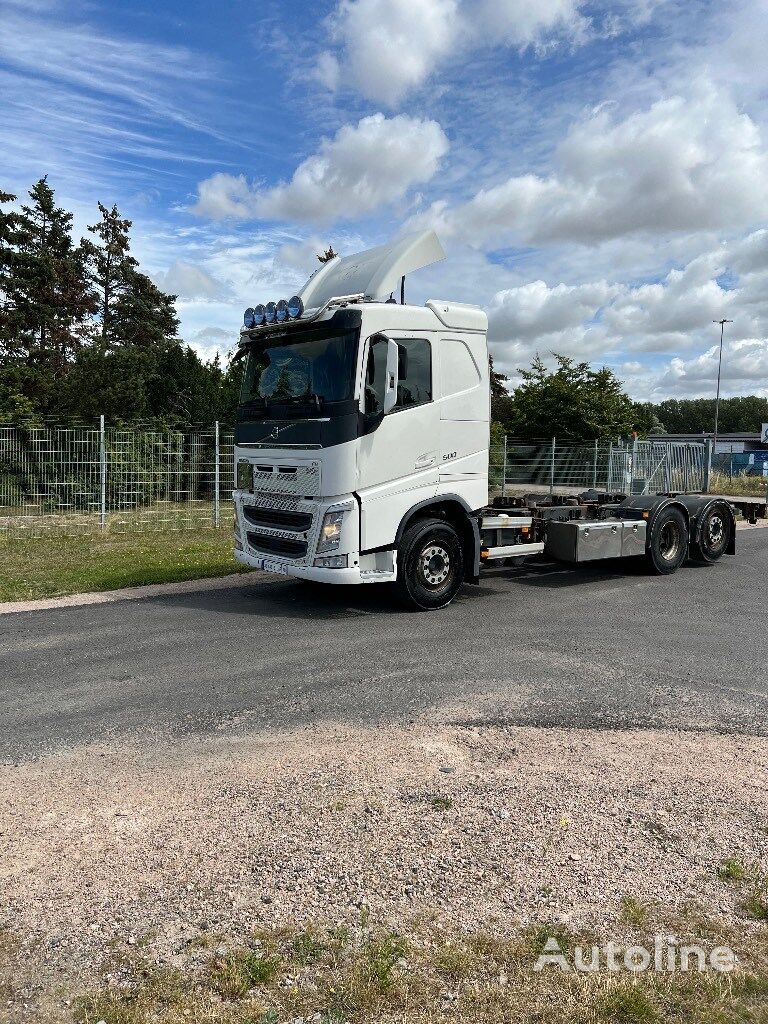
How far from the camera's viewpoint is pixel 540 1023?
2.47 metres

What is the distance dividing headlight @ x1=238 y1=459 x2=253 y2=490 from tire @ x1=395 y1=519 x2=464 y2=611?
1.93 m

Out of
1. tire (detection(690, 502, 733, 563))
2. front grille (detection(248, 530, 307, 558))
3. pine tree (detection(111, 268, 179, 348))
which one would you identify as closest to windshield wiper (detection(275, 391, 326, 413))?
front grille (detection(248, 530, 307, 558))

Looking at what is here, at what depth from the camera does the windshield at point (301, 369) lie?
774 cm

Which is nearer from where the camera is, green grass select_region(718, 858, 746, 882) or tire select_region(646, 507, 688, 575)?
green grass select_region(718, 858, 746, 882)

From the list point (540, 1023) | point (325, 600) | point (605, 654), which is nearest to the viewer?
point (540, 1023)

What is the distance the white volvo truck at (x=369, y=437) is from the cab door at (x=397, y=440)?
0.04ft

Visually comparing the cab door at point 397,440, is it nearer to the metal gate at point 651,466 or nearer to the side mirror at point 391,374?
the side mirror at point 391,374

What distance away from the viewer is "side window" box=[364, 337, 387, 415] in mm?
7727

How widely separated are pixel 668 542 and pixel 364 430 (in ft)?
19.0

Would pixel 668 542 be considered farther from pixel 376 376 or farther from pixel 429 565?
pixel 376 376

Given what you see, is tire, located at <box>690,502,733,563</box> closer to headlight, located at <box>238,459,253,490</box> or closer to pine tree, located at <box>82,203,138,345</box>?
headlight, located at <box>238,459,253,490</box>

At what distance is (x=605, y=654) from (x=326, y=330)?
408cm

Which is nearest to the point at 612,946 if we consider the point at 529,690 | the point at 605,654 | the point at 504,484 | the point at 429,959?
the point at 429,959

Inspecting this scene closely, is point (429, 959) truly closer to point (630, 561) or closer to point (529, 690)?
point (529, 690)
